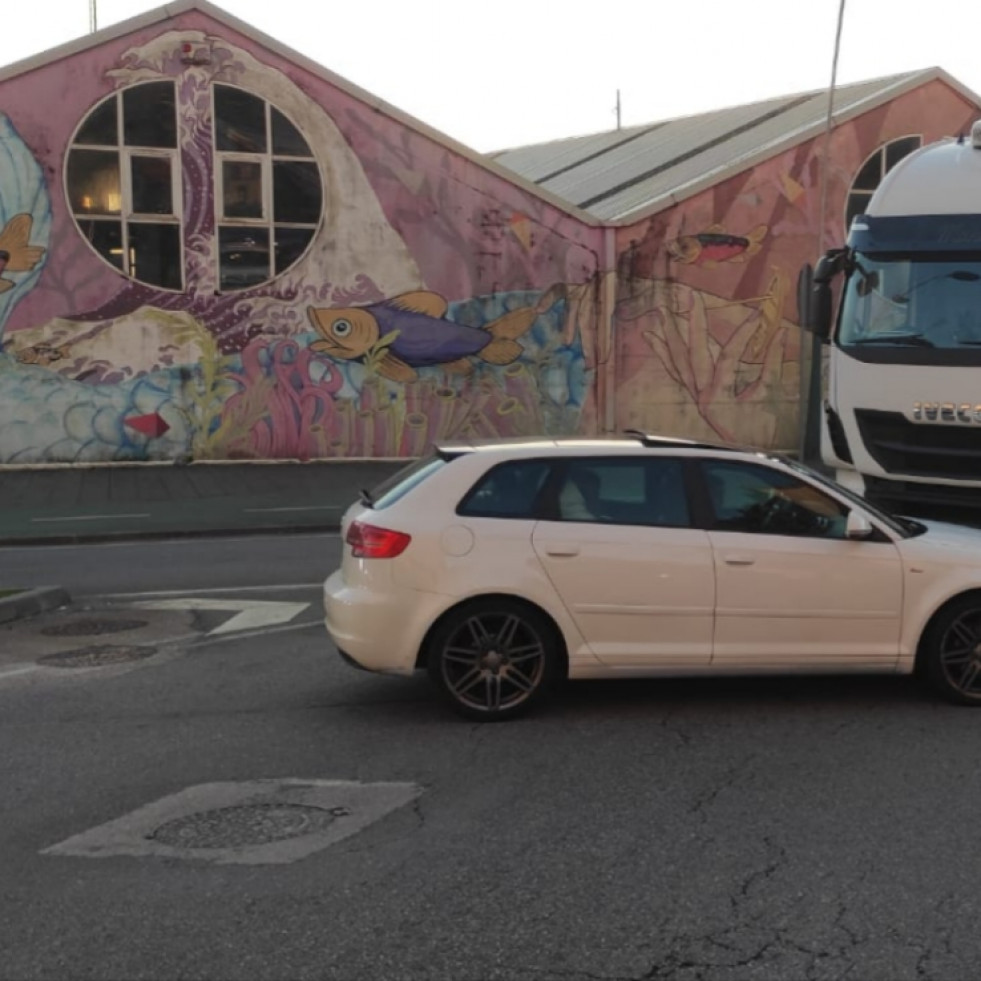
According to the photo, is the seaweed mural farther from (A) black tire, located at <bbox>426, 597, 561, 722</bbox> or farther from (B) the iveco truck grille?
(A) black tire, located at <bbox>426, 597, 561, 722</bbox>

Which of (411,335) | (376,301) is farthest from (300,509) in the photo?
(376,301)

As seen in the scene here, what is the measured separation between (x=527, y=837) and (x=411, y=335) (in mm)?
19801

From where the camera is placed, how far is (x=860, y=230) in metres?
10.9

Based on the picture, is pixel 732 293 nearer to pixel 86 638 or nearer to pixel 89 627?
pixel 89 627

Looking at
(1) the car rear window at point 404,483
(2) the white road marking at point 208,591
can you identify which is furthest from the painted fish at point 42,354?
(1) the car rear window at point 404,483

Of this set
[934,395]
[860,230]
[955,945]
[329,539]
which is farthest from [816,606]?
[329,539]

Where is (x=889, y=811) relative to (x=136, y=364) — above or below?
below

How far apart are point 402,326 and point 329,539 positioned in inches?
373

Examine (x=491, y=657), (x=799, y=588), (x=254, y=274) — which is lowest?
(x=491, y=657)

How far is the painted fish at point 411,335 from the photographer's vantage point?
2403 cm

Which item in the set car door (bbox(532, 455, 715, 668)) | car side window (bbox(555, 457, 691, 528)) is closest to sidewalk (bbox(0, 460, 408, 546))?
car side window (bbox(555, 457, 691, 528))

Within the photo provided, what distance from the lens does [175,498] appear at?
1956 cm

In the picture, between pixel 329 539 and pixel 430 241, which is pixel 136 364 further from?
pixel 329 539

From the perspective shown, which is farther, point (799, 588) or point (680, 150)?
point (680, 150)
